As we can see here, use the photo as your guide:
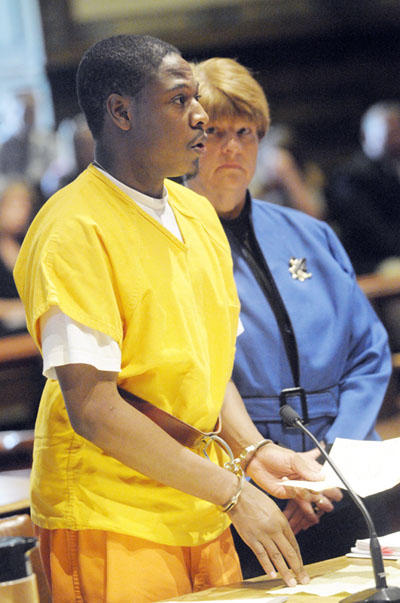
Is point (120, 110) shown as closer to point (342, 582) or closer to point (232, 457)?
point (232, 457)

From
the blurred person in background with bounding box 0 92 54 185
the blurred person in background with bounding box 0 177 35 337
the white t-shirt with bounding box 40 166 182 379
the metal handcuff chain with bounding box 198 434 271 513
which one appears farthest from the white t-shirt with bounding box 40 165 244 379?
the blurred person in background with bounding box 0 92 54 185

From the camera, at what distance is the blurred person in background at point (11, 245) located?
4.45 m

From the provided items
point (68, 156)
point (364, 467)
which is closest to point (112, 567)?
point (364, 467)

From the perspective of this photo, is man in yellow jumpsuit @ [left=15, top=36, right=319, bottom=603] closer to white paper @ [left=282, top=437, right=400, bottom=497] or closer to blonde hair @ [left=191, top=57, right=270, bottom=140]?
white paper @ [left=282, top=437, right=400, bottom=497]

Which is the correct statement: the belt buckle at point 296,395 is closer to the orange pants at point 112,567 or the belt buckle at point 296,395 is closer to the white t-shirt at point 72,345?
the orange pants at point 112,567

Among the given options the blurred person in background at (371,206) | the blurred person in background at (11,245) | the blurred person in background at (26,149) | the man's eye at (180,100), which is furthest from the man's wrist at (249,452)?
the blurred person in background at (26,149)

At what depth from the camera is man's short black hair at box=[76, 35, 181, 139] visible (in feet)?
4.58

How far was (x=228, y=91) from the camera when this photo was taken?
5.91 feet

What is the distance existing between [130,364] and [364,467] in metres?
0.44

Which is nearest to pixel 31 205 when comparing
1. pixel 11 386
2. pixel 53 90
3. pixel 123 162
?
pixel 11 386

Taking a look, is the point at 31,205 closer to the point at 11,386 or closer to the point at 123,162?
the point at 11,386

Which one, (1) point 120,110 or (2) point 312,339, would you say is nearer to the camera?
(1) point 120,110

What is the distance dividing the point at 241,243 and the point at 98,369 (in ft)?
2.27

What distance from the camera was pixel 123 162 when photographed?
1.44 metres
